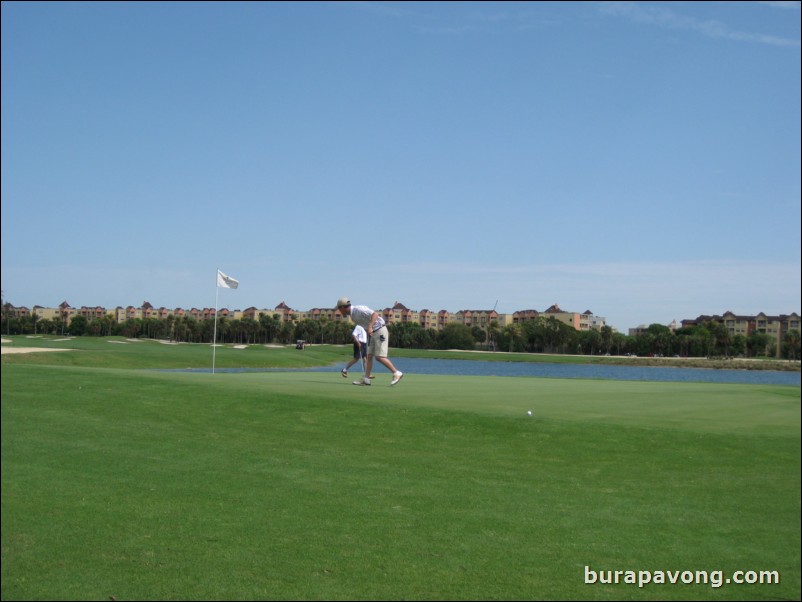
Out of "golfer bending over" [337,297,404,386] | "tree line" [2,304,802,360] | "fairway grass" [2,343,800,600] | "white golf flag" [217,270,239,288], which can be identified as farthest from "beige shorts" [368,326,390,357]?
"white golf flag" [217,270,239,288]

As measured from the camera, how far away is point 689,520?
24.5 ft

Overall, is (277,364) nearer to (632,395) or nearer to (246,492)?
(632,395)

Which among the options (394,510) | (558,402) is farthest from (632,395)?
(394,510)

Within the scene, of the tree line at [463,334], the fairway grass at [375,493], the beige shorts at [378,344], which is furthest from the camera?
the beige shorts at [378,344]

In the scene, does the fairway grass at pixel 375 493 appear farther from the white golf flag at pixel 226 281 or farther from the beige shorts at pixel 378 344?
the white golf flag at pixel 226 281

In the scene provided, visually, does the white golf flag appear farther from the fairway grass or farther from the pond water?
the fairway grass

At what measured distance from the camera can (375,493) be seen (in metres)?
7.89

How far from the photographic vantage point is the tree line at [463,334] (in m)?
9.99

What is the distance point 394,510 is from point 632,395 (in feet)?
30.4

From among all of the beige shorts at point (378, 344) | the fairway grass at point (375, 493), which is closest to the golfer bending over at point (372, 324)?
the beige shorts at point (378, 344)

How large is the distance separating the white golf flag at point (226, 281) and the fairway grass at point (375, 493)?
10142 millimetres

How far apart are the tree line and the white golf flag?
A: 4.33m

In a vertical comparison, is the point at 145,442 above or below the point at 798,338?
below

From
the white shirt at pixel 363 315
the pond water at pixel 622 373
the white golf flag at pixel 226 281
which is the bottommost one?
the pond water at pixel 622 373
